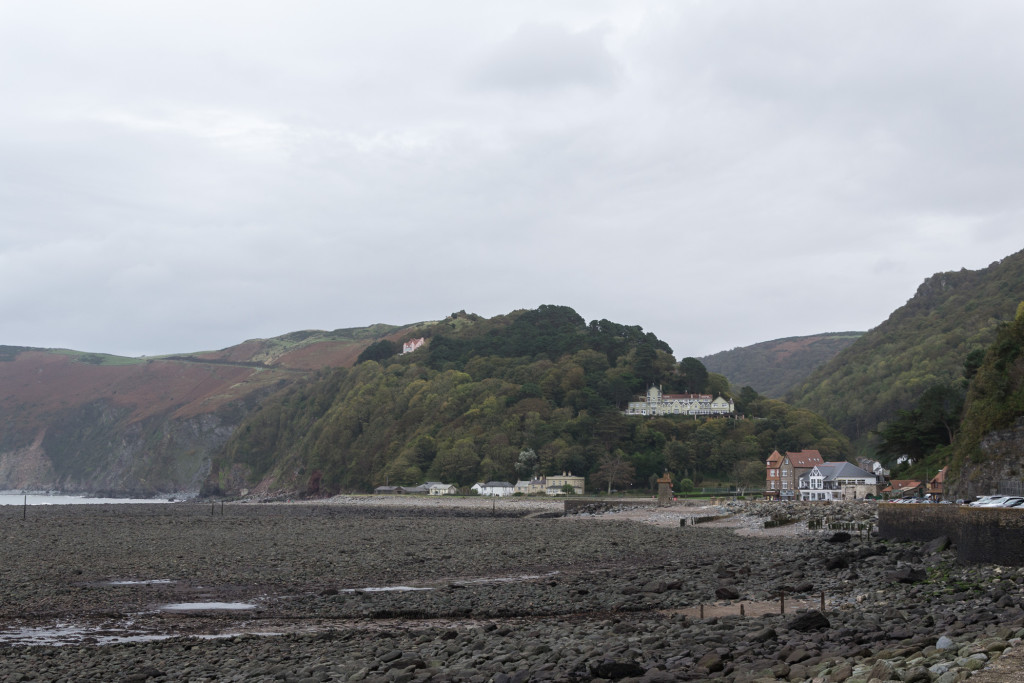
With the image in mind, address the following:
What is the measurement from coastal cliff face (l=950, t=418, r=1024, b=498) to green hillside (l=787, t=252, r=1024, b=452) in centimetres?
7377

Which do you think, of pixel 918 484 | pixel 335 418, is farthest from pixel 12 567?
pixel 335 418

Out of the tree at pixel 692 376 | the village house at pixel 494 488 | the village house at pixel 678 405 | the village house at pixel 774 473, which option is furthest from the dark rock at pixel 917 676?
the tree at pixel 692 376

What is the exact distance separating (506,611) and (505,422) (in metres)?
95.0

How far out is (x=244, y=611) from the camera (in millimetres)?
20234

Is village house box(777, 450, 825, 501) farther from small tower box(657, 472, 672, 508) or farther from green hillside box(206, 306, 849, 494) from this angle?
small tower box(657, 472, 672, 508)

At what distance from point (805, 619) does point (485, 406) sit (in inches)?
4155

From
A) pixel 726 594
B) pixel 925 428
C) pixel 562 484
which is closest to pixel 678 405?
pixel 562 484

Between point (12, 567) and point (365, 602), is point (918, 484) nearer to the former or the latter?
point (365, 602)

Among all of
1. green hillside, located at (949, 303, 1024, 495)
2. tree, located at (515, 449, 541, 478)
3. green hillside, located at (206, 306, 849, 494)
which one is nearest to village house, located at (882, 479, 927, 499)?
green hillside, located at (949, 303, 1024, 495)

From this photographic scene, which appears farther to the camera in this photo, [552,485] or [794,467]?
[552,485]

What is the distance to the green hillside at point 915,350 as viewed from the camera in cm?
11831

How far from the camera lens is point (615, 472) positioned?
96.6 meters

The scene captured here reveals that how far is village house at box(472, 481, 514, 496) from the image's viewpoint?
101 metres

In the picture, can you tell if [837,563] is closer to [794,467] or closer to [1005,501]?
[1005,501]
